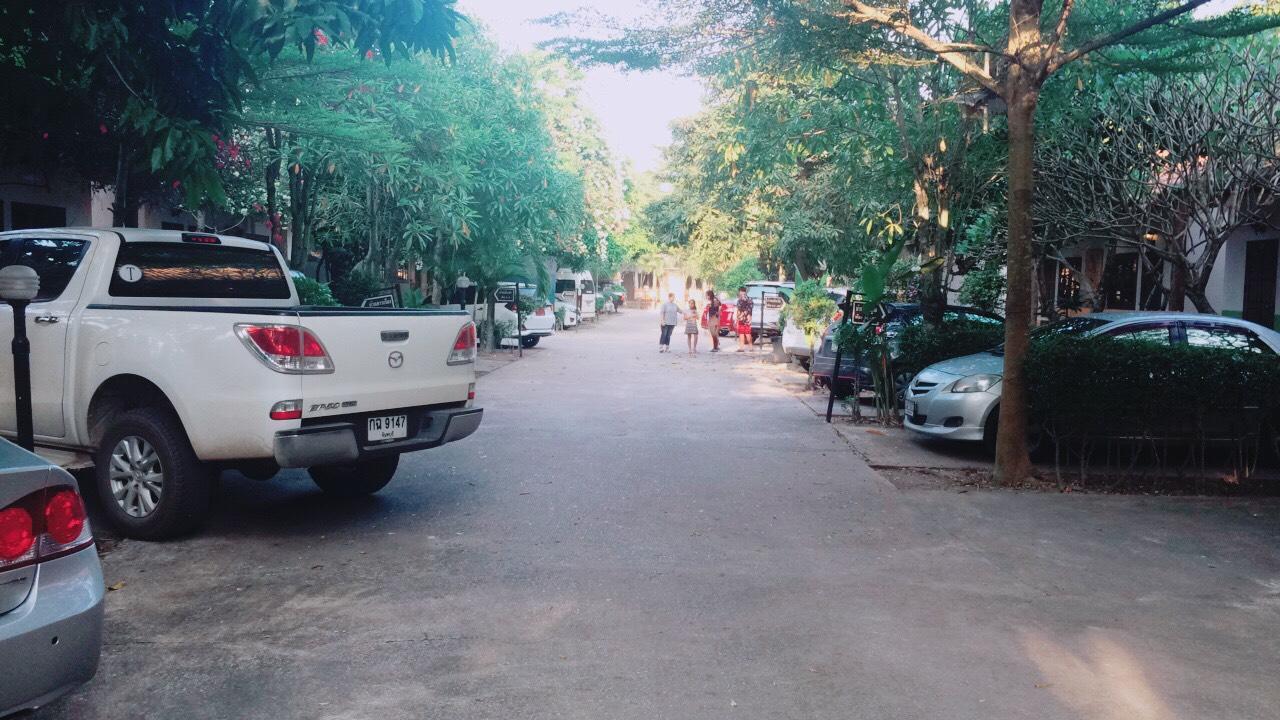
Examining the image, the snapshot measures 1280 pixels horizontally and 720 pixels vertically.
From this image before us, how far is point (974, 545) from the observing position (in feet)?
22.7

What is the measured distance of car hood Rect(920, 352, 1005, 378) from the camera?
10.5 meters

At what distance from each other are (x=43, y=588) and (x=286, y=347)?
9.37 feet

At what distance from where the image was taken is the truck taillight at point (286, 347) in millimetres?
5965

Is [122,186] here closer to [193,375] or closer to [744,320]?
[193,375]

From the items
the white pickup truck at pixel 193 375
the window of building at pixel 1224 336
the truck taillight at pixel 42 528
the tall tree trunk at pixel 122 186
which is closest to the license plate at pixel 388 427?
the white pickup truck at pixel 193 375

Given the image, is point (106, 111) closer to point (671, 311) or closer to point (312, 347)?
point (312, 347)

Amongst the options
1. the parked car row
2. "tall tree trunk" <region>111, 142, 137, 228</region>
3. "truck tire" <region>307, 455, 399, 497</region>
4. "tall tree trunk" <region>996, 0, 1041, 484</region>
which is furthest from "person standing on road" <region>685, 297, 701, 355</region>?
"truck tire" <region>307, 455, 399, 497</region>

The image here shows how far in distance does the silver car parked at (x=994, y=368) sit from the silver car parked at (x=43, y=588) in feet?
28.4

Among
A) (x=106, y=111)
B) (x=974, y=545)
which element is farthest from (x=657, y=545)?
(x=106, y=111)

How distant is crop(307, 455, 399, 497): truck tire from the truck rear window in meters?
1.46

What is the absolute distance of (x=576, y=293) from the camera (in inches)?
1695

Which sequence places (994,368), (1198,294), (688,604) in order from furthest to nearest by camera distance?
(1198,294) < (994,368) < (688,604)

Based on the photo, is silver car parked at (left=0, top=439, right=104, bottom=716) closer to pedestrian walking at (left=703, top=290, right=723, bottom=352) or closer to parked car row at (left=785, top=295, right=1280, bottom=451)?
parked car row at (left=785, top=295, right=1280, bottom=451)

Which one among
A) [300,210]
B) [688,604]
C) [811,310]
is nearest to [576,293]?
[811,310]
